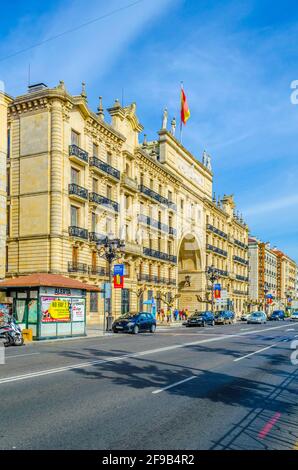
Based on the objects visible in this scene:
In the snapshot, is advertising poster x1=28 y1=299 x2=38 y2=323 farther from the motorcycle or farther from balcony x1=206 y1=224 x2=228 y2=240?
balcony x1=206 y1=224 x2=228 y2=240

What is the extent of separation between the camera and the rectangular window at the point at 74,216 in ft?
130

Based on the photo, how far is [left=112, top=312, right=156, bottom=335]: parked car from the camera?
101ft

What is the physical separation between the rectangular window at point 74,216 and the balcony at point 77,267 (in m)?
3.27

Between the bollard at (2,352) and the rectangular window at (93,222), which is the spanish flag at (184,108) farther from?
the bollard at (2,352)

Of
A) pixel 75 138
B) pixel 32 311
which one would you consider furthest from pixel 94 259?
Result: pixel 32 311

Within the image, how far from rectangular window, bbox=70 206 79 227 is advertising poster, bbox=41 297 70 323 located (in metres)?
14.4

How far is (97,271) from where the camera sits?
4234 centimetres

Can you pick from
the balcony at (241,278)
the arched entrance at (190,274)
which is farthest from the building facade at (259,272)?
the arched entrance at (190,274)

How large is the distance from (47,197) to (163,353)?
22.7 meters

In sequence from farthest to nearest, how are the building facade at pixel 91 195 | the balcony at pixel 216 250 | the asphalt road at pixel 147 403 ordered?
the balcony at pixel 216 250, the building facade at pixel 91 195, the asphalt road at pixel 147 403

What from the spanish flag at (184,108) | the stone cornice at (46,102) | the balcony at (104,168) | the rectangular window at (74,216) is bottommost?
the rectangular window at (74,216)

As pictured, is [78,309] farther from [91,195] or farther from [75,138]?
[75,138]
